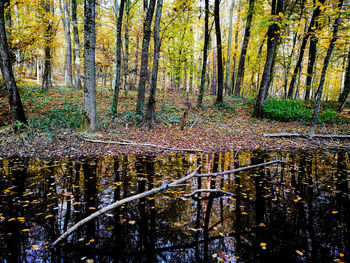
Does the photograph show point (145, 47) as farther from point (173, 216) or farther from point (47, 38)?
point (173, 216)

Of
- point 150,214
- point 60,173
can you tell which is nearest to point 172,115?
point 60,173

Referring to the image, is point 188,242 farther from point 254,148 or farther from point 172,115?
point 172,115

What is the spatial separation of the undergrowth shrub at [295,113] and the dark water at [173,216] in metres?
7.51

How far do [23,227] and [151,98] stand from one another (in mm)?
7946

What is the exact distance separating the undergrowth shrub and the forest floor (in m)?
0.65

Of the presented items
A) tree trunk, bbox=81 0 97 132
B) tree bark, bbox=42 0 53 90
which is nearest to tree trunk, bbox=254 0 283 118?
tree trunk, bbox=81 0 97 132

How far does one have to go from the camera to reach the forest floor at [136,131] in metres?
7.46

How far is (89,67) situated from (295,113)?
12.8 m

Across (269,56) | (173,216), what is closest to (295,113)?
(269,56)

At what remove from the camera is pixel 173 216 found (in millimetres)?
3312

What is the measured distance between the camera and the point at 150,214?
3375 mm

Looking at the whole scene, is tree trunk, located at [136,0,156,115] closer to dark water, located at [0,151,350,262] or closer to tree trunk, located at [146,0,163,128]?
tree trunk, located at [146,0,163,128]

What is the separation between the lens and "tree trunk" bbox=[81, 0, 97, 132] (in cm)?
762

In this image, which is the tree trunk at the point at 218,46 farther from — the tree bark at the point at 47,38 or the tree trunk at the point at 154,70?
the tree bark at the point at 47,38
